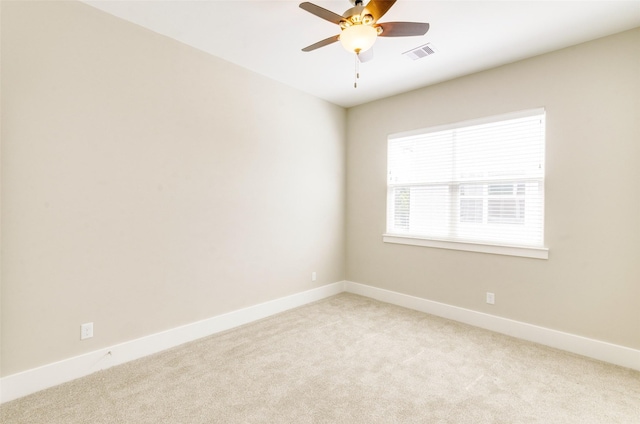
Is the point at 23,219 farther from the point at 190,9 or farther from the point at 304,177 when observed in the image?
the point at 304,177

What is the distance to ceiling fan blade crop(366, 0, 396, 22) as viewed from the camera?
186cm

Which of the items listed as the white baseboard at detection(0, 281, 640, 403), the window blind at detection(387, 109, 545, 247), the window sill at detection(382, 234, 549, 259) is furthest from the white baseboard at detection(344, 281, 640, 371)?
the window blind at detection(387, 109, 545, 247)

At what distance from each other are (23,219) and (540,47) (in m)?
4.47

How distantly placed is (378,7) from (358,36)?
0.19 m

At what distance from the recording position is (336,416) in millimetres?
1913

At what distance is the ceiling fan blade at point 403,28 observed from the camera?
1991 millimetres

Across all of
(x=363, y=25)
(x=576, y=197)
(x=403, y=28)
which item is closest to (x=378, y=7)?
(x=363, y=25)

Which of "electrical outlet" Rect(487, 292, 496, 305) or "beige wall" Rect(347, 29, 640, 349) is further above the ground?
"beige wall" Rect(347, 29, 640, 349)

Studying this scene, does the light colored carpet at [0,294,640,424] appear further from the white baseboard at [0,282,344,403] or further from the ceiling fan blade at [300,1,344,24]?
the ceiling fan blade at [300,1,344,24]

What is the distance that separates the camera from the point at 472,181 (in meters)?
3.45

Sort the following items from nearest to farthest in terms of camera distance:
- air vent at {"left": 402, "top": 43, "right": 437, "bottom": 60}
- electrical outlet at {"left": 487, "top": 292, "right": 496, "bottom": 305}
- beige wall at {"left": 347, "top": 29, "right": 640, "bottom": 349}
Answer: beige wall at {"left": 347, "top": 29, "right": 640, "bottom": 349}, air vent at {"left": 402, "top": 43, "right": 437, "bottom": 60}, electrical outlet at {"left": 487, "top": 292, "right": 496, "bottom": 305}

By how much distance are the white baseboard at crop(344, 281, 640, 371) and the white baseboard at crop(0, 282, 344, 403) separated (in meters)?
1.56

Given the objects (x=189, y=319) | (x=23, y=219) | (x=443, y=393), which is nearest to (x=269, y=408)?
(x=443, y=393)

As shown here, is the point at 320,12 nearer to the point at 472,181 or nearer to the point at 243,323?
the point at 472,181
